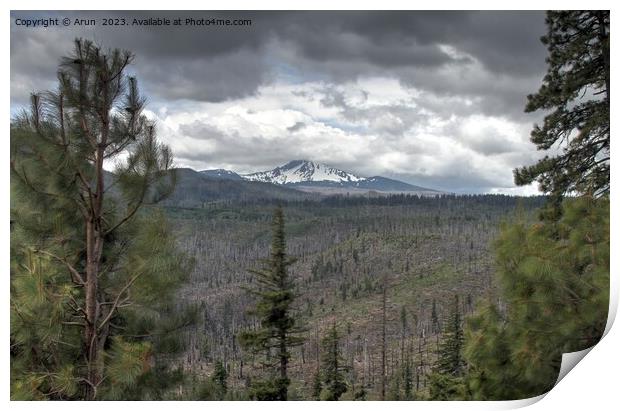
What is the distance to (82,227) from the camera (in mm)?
4785

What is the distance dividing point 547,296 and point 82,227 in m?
4.19

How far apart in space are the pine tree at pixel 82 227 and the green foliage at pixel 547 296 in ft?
9.75

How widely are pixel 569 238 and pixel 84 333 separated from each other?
443 cm

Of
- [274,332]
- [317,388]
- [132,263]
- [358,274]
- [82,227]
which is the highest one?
[82,227]

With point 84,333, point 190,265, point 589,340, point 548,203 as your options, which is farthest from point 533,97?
point 84,333

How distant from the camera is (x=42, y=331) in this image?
13.9 ft

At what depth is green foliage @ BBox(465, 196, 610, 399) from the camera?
14.7ft

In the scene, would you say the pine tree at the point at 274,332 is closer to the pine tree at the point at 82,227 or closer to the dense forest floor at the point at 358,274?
the dense forest floor at the point at 358,274

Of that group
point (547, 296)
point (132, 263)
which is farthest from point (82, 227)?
point (547, 296)

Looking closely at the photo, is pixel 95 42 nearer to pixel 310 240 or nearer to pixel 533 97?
pixel 533 97

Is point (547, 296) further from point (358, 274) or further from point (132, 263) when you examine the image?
point (358, 274)

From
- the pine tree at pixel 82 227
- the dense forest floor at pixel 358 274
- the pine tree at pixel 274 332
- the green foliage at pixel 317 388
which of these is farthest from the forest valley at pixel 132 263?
the green foliage at pixel 317 388

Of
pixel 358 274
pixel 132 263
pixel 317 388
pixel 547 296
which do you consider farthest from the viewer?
pixel 358 274

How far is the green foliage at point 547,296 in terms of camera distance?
4.48m
